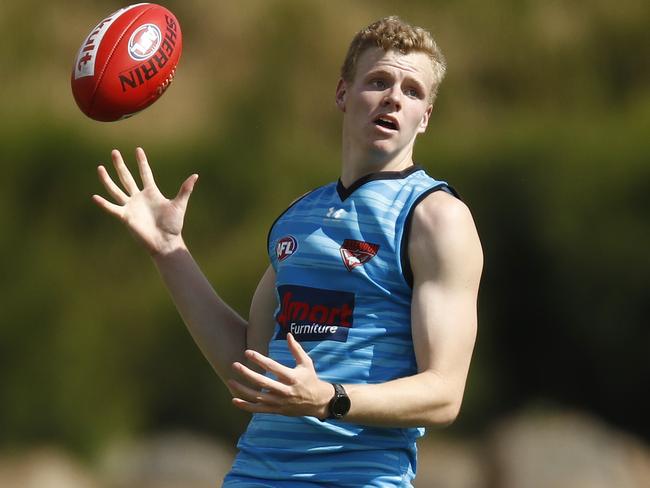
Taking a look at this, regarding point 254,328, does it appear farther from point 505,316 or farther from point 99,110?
point 505,316

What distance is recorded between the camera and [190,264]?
4211mm

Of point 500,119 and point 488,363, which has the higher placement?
point 500,119

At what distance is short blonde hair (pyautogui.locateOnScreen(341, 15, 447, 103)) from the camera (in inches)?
153

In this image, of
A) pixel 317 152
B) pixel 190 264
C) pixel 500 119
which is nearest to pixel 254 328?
pixel 190 264

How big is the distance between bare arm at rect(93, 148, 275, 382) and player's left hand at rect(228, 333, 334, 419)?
0.82 m

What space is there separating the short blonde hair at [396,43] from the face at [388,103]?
0.06 ft

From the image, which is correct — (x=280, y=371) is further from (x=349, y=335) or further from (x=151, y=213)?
(x=151, y=213)

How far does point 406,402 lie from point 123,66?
64.4 inches

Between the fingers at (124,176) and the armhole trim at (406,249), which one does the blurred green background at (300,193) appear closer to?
the fingers at (124,176)

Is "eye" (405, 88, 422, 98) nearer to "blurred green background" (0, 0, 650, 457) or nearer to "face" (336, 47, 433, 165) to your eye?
"face" (336, 47, 433, 165)

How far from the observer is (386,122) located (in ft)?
12.6

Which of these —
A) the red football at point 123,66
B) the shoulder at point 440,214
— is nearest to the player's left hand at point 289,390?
the shoulder at point 440,214

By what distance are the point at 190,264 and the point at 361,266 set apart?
742mm

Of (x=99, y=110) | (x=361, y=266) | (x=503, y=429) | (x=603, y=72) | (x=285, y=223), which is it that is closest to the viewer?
(x=361, y=266)
